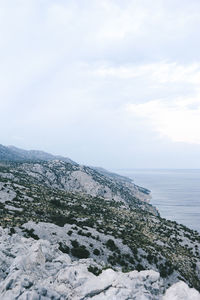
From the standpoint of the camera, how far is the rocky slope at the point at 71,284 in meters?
12.8

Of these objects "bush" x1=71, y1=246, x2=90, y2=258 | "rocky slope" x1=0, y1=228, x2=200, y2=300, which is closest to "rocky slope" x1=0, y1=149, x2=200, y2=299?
"bush" x1=71, y1=246, x2=90, y2=258

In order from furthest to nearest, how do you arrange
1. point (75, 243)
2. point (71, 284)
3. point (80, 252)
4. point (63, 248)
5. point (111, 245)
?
point (111, 245), point (75, 243), point (80, 252), point (63, 248), point (71, 284)

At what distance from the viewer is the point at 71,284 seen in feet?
47.8

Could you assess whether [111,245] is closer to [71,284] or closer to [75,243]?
[75,243]

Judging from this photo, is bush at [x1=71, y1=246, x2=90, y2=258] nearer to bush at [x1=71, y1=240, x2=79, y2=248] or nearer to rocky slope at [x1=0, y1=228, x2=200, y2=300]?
bush at [x1=71, y1=240, x2=79, y2=248]

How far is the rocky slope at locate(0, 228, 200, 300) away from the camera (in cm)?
1277

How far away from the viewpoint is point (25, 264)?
16281 millimetres

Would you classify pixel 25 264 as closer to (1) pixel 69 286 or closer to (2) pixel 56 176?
(1) pixel 69 286

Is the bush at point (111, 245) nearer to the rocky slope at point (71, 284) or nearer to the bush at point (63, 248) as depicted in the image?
the bush at point (63, 248)

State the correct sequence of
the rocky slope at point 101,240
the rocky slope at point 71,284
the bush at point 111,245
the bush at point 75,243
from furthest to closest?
the bush at point 111,245
the bush at point 75,243
the rocky slope at point 101,240
the rocky slope at point 71,284

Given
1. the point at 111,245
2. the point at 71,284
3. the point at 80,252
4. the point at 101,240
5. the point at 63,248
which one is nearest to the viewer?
the point at 71,284

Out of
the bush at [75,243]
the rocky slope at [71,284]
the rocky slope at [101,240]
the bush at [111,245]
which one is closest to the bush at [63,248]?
the rocky slope at [101,240]

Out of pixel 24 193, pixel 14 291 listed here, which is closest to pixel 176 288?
pixel 14 291

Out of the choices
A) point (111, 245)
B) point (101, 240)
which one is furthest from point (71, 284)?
point (101, 240)
